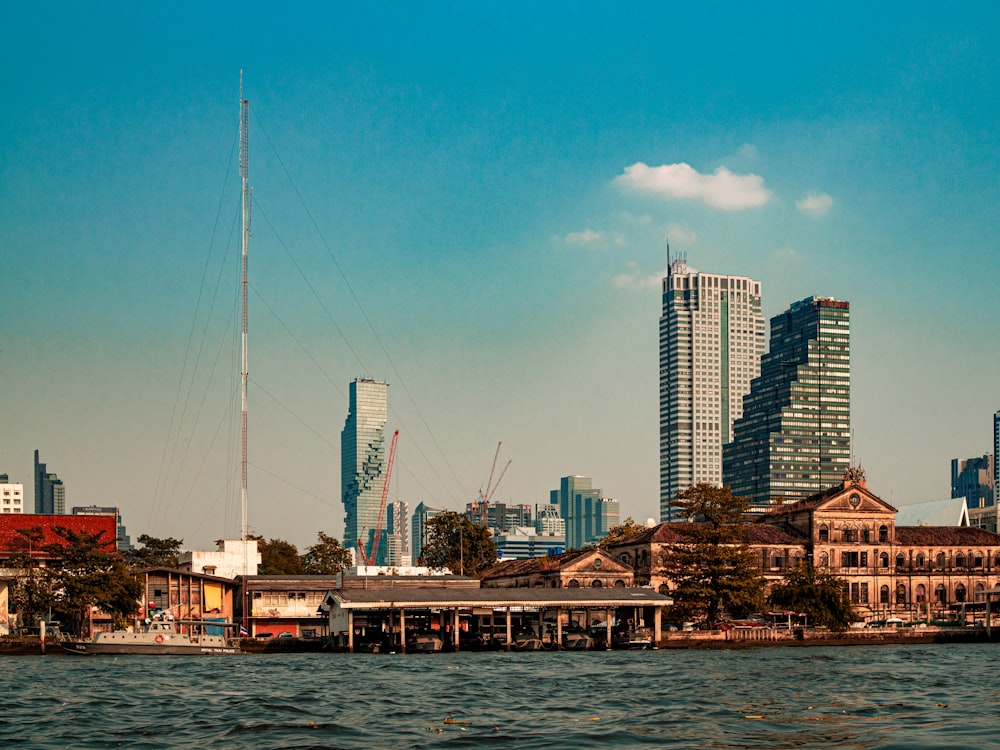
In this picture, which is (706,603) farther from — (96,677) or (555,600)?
(96,677)

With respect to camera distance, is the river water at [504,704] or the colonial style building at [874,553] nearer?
the river water at [504,704]

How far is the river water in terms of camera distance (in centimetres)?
4694

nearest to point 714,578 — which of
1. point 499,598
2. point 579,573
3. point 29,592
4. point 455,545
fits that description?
point 579,573

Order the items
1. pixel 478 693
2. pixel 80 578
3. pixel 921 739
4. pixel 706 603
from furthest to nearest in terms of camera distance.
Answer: pixel 706 603, pixel 80 578, pixel 478 693, pixel 921 739

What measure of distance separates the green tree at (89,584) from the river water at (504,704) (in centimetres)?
2241

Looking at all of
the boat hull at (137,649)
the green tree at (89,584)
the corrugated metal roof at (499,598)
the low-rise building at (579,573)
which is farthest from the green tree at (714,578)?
the green tree at (89,584)

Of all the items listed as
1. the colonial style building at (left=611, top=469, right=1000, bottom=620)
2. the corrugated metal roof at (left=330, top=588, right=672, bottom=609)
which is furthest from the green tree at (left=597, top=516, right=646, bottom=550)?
the corrugated metal roof at (left=330, top=588, right=672, bottom=609)

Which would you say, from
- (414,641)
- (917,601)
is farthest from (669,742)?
(917,601)

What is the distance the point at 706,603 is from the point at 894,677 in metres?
60.5

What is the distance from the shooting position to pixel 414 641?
4628 inches

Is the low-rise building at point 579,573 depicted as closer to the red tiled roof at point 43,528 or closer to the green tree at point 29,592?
the red tiled roof at point 43,528

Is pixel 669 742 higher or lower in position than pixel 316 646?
higher

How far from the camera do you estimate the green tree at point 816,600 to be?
13512 centimetres

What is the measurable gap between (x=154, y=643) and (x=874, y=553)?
324 ft
